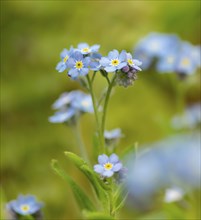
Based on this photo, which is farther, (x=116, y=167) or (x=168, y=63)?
(x=168, y=63)

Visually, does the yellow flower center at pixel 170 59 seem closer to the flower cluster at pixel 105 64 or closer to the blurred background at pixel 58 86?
the blurred background at pixel 58 86

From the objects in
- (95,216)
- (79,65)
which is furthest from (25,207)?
(79,65)

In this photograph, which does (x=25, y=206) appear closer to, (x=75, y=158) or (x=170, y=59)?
(x=75, y=158)

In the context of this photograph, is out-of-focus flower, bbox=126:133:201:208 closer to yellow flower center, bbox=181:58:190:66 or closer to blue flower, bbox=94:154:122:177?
yellow flower center, bbox=181:58:190:66

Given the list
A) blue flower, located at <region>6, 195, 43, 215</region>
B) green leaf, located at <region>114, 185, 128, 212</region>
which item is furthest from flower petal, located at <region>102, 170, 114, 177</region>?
blue flower, located at <region>6, 195, 43, 215</region>

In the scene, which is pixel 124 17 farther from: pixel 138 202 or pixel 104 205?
pixel 104 205

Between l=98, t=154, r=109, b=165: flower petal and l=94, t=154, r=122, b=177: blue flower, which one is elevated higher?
l=98, t=154, r=109, b=165: flower petal

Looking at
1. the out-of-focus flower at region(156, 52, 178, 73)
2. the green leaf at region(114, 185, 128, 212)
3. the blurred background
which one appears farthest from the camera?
the blurred background
